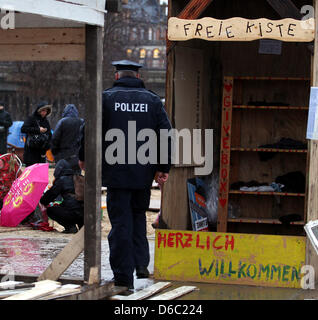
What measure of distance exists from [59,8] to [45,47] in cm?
85

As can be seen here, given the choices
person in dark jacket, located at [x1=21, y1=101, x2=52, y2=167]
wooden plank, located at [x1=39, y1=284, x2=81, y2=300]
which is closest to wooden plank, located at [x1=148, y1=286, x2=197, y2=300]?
wooden plank, located at [x1=39, y1=284, x2=81, y2=300]

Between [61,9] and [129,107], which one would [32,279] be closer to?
[129,107]

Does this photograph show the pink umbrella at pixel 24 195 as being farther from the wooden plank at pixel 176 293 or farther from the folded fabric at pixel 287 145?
the wooden plank at pixel 176 293

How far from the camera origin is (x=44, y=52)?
667 cm

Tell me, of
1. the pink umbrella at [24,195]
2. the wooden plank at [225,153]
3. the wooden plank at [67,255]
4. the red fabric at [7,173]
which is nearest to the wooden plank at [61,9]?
the wooden plank at [67,255]

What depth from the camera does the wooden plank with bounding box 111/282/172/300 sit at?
6.15 meters

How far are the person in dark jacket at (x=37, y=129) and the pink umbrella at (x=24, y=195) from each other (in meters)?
2.44

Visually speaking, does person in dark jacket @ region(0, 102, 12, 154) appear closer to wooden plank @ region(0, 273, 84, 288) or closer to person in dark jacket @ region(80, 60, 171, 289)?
wooden plank @ region(0, 273, 84, 288)

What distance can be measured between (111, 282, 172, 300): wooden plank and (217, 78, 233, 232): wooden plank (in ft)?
6.58

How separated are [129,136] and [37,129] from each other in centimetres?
631

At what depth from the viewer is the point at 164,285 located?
676 cm

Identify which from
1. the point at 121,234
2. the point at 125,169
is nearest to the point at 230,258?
the point at 121,234
